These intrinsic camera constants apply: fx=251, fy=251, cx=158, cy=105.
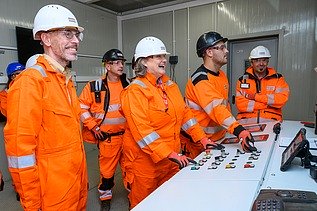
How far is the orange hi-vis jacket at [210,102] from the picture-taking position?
6.09ft

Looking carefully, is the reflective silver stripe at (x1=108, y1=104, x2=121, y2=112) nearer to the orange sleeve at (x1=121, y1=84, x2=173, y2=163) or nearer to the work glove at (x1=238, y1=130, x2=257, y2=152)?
the orange sleeve at (x1=121, y1=84, x2=173, y2=163)

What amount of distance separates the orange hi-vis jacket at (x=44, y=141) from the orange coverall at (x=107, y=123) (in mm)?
1172

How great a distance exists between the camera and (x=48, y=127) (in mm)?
1245

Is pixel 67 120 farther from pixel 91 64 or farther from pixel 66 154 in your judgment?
pixel 91 64

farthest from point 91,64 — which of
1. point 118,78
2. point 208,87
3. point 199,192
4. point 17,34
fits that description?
point 199,192

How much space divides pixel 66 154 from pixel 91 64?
153 inches

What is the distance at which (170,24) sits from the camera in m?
5.00

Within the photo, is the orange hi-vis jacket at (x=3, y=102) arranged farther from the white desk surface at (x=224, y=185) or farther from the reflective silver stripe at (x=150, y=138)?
the white desk surface at (x=224, y=185)

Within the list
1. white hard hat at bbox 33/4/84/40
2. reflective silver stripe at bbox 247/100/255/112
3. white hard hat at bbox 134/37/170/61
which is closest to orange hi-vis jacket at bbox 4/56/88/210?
white hard hat at bbox 33/4/84/40

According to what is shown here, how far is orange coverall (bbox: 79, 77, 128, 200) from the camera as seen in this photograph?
261cm

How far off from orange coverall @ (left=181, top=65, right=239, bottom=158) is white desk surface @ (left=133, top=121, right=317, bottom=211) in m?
0.45

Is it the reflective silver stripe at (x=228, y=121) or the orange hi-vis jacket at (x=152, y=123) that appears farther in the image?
the reflective silver stripe at (x=228, y=121)

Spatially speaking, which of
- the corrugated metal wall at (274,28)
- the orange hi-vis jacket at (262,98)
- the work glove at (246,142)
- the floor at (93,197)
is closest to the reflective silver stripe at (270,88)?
the orange hi-vis jacket at (262,98)

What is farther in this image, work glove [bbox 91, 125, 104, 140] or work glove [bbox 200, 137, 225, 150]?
work glove [bbox 91, 125, 104, 140]
